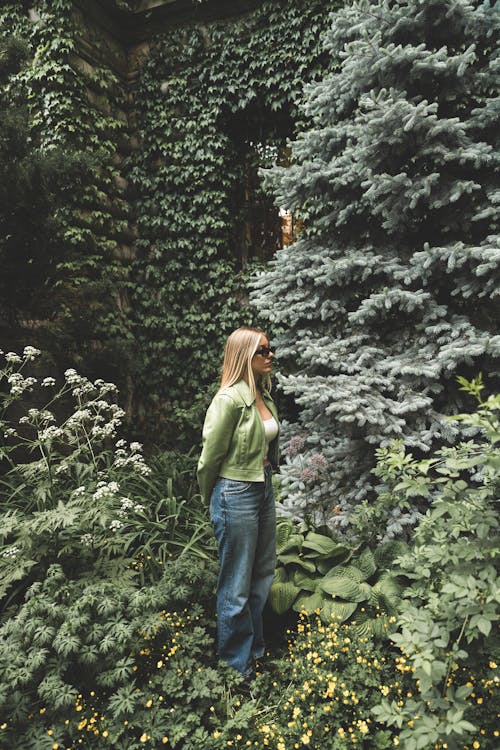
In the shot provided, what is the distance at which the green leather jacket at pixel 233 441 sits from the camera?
7.97 ft

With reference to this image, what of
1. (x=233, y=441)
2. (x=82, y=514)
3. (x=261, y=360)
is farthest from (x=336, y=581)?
(x=82, y=514)

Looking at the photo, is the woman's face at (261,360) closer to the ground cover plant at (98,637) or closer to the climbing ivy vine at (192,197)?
the ground cover plant at (98,637)

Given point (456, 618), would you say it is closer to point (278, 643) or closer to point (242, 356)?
point (278, 643)

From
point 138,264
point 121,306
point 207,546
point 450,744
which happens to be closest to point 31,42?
point 138,264

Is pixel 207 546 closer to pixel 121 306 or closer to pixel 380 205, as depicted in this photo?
pixel 380 205

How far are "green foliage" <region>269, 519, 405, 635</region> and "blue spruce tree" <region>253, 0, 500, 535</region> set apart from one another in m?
0.41

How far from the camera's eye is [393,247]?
386cm

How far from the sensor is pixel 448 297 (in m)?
3.77

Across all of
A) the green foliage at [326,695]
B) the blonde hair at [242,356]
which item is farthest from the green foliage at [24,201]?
the green foliage at [326,695]

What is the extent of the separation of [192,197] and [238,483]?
4970 millimetres

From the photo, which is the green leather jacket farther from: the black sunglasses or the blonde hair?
the black sunglasses

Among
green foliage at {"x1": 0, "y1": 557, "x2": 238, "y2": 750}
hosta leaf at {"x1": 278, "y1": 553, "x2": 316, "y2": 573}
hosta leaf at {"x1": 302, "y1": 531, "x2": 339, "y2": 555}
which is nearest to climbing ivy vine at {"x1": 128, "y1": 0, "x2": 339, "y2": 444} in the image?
hosta leaf at {"x1": 302, "y1": 531, "x2": 339, "y2": 555}

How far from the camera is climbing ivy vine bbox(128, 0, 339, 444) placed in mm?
5992

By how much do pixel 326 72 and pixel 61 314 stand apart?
14.2ft
